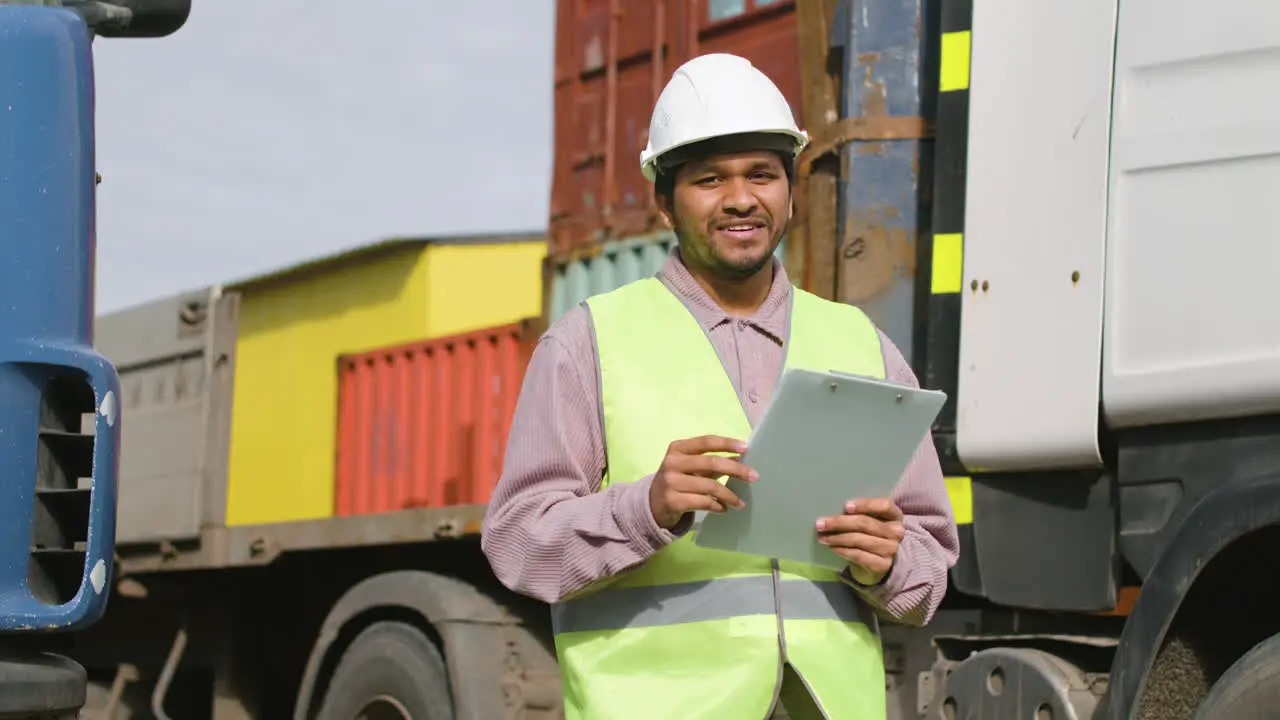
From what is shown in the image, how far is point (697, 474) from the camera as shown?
251 centimetres

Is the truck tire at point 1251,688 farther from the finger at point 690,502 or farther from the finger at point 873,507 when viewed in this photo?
the finger at point 690,502

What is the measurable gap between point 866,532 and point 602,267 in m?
3.60

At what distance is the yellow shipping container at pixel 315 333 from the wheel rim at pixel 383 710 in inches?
55.6

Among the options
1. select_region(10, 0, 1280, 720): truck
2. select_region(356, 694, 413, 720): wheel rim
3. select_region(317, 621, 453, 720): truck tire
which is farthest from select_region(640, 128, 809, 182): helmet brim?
select_region(356, 694, 413, 720): wheel rim

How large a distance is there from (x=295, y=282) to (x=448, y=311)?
60cm

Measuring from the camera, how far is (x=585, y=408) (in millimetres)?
2754

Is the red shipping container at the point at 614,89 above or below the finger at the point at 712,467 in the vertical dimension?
above

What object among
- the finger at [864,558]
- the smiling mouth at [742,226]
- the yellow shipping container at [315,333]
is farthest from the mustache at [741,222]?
the yellow shipping container at [315,333]

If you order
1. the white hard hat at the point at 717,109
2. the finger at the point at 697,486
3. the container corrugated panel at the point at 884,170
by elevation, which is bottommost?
the finger at the point at 697,486

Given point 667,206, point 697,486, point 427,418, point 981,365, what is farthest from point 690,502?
point 427,418

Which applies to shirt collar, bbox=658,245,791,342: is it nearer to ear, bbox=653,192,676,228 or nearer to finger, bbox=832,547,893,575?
ear, bbox=653,192,676,228

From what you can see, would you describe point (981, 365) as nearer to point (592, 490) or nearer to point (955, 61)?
point (955, 61)

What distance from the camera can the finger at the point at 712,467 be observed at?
250 cm

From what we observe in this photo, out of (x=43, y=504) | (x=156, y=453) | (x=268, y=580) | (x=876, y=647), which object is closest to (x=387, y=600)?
(x=268, y=580)
